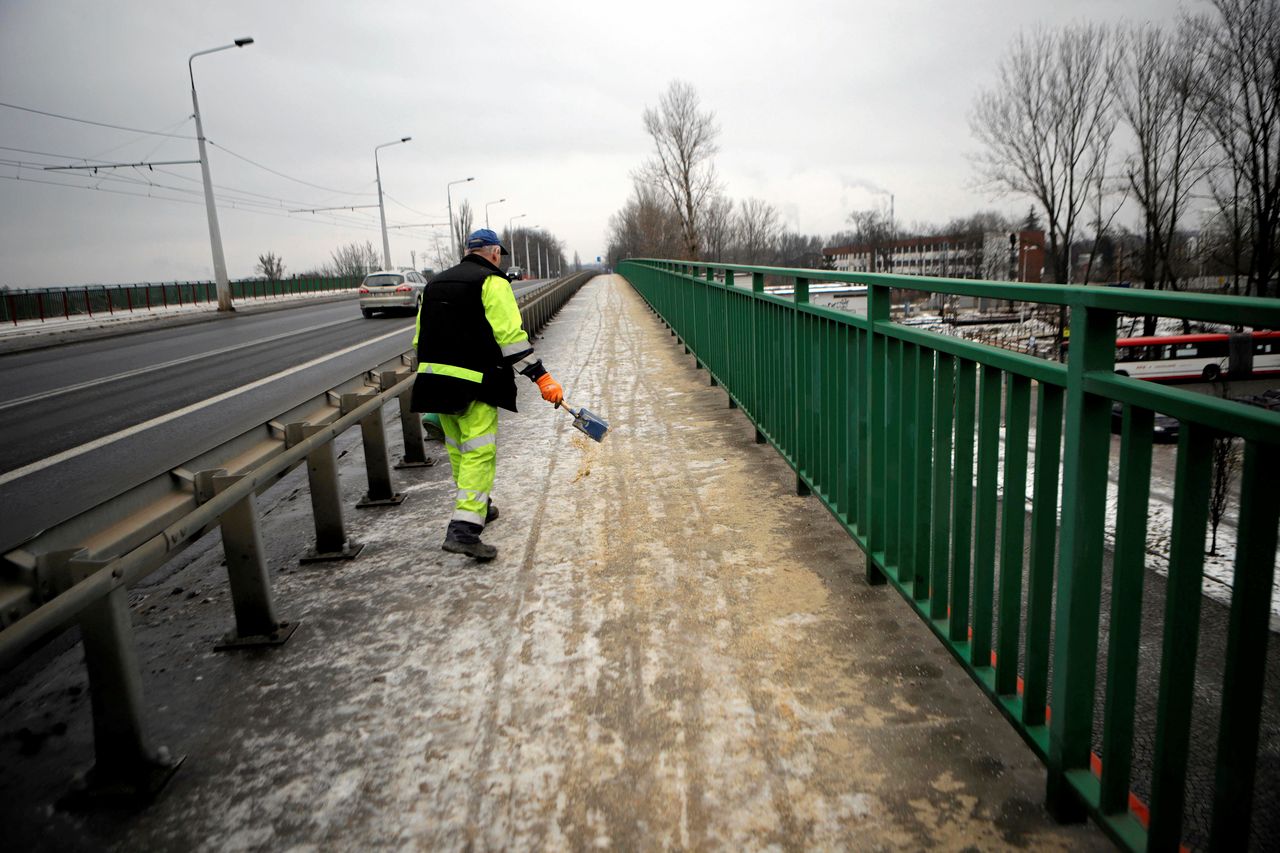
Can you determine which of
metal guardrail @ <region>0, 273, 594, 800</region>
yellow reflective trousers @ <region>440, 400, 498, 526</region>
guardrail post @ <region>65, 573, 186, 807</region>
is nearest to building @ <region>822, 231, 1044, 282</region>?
yellow reflective trousers @ <region>440, 400, 498, 526</region>

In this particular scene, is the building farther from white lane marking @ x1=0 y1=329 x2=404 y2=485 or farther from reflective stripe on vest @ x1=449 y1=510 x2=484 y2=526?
reflective stripe on vest @ x1=449 y1=510 x2=484 y2=526

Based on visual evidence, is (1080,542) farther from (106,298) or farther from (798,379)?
(106,298)

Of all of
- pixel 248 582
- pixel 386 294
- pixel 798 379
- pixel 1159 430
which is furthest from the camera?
pixel 386 294

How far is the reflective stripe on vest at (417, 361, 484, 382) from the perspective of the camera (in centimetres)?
413

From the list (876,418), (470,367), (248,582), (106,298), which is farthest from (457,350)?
(106,298)

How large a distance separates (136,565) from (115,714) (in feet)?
1.44

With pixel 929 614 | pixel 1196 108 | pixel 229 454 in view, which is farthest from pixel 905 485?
pixel 1196 108

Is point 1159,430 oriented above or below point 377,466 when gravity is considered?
above

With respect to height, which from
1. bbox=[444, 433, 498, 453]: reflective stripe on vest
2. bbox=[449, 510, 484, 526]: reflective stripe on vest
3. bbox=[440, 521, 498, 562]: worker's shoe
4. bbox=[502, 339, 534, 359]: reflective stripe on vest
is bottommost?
bbox=[440, 521, 498, 562]: worker's shoe

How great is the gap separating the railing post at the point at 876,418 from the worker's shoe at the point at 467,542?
6.02 feet

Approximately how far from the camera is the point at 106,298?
32188 millimetres

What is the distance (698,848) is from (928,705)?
1007mm

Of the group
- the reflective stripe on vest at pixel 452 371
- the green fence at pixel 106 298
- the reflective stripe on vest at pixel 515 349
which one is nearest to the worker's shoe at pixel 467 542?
the reflective stripe on vest at pixel 452 371

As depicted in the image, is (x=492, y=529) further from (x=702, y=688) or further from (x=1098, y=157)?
(x=1098, y=157)
